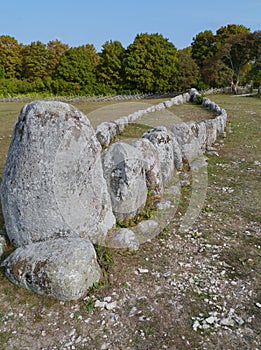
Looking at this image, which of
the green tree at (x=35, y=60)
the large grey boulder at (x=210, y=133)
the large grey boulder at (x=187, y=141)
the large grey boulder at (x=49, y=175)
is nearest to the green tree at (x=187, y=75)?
the green tree at (x=35, y=60)

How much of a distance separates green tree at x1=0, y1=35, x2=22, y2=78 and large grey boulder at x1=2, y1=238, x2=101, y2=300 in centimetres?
6419

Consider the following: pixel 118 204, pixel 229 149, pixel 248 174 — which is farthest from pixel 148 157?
pixel 229 149

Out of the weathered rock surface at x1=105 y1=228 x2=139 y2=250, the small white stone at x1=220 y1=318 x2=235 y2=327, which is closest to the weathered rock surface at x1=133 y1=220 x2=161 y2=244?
the weathered rock surface at x1=105 y1=228 x2=139 y2=250

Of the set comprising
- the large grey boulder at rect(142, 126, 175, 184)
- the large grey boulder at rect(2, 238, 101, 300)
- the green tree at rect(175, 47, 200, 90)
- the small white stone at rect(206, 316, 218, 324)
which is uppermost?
the green tree at rect(175, 47, 200, 90)

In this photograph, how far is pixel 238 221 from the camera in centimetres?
786

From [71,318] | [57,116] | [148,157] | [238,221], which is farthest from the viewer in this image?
[148,157]

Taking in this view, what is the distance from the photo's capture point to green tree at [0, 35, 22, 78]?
62594mm

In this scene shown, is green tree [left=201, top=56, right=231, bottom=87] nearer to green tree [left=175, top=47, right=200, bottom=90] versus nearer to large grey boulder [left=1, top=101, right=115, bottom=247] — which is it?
green tree [left=175, top=47, right=200, bottom=90]

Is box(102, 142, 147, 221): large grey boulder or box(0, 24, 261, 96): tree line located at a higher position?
box(0, 24, 261, 96): tree line

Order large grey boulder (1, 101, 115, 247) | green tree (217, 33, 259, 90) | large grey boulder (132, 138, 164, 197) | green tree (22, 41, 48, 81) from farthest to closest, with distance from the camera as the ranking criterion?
green tree (22, 41, 48, 81)
green tree (217, 33, 259, 90)
large grey boulder (132, 138, 164, 197)
large grey boulder (1, 101, 115, 247)

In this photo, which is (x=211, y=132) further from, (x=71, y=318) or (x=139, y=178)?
(x=71, y=318)

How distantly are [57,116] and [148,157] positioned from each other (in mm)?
3467

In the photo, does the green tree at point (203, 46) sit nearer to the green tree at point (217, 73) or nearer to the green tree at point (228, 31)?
the green tree at point (228, 31)

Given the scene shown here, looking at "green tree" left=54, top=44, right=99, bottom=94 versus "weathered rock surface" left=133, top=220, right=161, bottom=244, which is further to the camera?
"green tree" left=54, top=44, right=99, bottom=94
